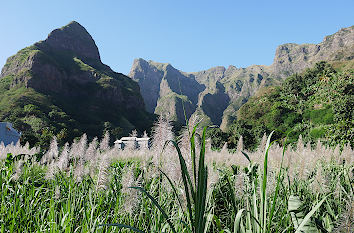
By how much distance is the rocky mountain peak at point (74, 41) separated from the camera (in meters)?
130

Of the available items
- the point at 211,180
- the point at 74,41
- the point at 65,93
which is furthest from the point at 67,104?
the point at 211,180

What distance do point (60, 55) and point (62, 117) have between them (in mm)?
70625

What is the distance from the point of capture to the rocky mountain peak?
130 m

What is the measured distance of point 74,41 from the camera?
140 m

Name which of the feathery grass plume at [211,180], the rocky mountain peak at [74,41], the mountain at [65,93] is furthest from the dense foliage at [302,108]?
the rocky mountain peak at [74,41]

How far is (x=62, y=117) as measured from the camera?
6894 centimetres

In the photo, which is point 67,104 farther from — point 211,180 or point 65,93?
point 211,180

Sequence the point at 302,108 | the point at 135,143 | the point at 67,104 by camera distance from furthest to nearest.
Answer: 1. the point at 67,104
2. the point at 302,108
3. the point at 135,143

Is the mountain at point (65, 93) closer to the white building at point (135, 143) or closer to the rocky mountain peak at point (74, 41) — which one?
the rocky mountain peak at point (74, 41)

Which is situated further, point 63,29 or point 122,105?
point 63,29

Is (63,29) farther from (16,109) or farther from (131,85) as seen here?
(16,109)

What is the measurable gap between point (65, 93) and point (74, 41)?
53276 millimetres

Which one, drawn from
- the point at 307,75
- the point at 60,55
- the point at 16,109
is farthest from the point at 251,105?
the point at 60,55

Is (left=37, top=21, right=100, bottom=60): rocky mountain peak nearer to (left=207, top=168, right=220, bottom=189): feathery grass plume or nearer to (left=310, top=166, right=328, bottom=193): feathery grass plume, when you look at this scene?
(left=207, top=168, right=220, bottom=189): feathery grass plume
